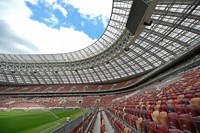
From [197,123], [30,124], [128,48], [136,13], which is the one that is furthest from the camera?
[128,48]

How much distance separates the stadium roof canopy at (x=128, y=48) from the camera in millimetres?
18508

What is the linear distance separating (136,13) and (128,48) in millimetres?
9811

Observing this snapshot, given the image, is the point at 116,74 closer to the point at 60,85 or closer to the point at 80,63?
the point at 80,63

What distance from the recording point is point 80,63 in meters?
43.2

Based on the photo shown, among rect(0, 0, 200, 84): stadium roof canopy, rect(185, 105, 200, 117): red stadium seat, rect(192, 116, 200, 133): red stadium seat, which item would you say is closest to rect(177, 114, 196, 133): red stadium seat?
rect(192, 116, 200, 133): red stadium seat

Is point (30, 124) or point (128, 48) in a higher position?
point (128, 48)

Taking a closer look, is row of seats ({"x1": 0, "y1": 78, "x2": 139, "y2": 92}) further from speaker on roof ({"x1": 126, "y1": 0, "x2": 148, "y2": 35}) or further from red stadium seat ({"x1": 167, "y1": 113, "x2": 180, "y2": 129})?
red stadium seat ({"x1": 167, "y1": 113, "x2": 180, "y2": 129})

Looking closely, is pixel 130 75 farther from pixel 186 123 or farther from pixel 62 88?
pixel 186 123

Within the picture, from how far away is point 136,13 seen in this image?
16.6 metres

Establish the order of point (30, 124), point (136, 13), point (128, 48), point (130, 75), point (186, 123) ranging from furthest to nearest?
1. point (130, 75)
2. point (128, 48)
3. point (30, 124)
4. point (136, 13)
5. point (186, 123)

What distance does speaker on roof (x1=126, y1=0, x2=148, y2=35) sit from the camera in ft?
48.6

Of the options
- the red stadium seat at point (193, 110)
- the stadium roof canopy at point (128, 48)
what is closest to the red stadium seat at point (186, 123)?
the red stadium seat at point (193, 110)

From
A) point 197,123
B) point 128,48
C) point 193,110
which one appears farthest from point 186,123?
point 128,48

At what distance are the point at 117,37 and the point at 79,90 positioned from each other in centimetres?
3199
